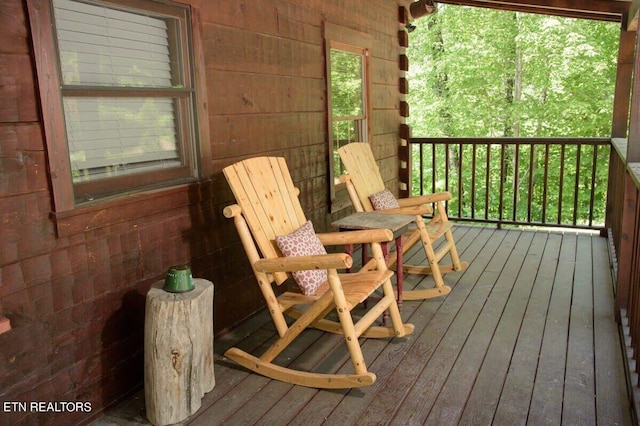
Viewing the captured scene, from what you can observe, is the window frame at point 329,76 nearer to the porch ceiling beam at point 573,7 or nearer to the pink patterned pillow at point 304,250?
the pink patterned pillow at point 304,250

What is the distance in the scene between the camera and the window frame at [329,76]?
3.79 metres

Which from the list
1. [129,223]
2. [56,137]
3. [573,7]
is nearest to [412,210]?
[129,223]

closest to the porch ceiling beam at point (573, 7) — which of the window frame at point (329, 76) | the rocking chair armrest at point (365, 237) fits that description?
the window frame at point (329, 76)

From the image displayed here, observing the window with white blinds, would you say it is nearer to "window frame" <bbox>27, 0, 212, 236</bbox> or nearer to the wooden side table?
"window frame" <bbox>27, 0, 212, 236</bbox>

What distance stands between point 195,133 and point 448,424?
5.67ft

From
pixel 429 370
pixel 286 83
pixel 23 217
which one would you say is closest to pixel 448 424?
pixel 429 370

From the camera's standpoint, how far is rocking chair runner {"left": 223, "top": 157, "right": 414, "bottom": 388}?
84.6 inches

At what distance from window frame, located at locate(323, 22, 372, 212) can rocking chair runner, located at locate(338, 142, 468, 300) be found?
310mm

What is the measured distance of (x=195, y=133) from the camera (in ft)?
8.25

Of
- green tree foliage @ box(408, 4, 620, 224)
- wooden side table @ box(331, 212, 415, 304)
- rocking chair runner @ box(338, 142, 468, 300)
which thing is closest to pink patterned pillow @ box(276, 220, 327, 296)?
wooden side table @ box(331, 212, 415, 304)

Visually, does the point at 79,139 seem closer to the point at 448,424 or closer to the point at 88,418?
the point at 88,418

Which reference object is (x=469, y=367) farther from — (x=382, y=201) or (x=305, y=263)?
(x=382, y=201)

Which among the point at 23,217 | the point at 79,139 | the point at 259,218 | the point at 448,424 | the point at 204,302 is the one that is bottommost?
the point at 448,424

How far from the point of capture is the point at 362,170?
12.0 feet
